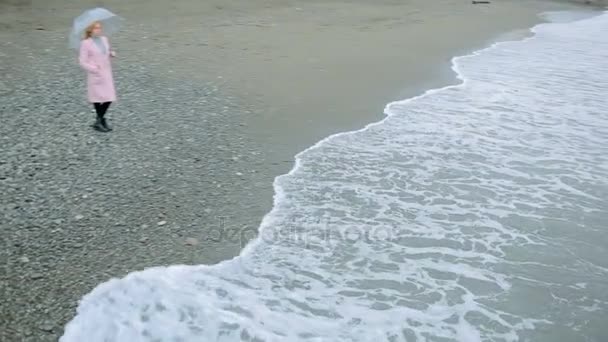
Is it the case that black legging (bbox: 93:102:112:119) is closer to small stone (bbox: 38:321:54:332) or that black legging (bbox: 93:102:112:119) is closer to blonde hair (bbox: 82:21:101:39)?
blonde hair (bbox: 82:21:101:39)

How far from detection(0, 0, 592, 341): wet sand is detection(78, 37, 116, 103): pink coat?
416mm

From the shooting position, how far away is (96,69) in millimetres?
6742

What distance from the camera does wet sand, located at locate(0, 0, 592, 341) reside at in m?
4.57

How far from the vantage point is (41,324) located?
374 cm

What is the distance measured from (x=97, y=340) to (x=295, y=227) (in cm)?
206

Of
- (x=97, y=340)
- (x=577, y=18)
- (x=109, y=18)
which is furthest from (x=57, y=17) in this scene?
(x=577, y=18)

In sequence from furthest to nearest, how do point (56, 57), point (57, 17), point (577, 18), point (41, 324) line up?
1. point (577, 18)
2. point (57, 17)
3. point (56, 57)
4. point (41, 324)

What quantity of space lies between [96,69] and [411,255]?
4.10m

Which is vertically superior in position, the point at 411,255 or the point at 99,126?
the point at 99,126

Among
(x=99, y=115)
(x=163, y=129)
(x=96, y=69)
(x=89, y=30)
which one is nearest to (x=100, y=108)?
(x=99, y=115)

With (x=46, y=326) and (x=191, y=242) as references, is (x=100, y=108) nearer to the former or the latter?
(x=191, y=242)

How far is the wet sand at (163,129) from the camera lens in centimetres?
457

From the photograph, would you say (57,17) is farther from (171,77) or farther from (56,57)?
(171,77)

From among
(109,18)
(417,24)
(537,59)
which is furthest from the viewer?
(417,24)
